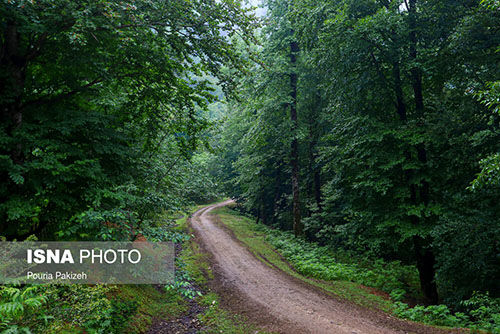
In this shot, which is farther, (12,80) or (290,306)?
(290,306)

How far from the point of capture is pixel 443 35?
360 inches

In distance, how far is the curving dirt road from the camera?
6590mm

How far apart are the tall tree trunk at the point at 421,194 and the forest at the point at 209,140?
2.6 inches

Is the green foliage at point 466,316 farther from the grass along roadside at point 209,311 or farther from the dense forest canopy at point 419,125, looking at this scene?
the grass along roadside at point 209,311

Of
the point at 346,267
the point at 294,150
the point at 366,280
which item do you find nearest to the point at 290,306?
the point at 366,280

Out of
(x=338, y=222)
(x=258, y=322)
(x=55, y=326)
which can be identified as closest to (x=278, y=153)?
(x=338, y=222)

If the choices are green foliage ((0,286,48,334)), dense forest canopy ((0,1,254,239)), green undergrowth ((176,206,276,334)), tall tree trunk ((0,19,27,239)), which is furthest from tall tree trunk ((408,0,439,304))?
tall tree trunk ((0,19,27,239))

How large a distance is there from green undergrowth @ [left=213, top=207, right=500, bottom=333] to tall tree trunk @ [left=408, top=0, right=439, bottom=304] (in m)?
0.57

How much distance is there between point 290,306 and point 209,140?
583 centimetres

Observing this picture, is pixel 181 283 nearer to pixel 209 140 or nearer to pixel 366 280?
pixel 209 140

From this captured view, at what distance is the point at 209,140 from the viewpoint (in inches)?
359

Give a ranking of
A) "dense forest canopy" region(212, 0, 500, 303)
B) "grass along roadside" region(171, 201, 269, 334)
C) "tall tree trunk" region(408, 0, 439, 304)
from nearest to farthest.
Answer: "grass along roadside" region(171, 201, 269, 334) → "dense forest canopy" region(212, 0, 500, 303) → "tall tree trunk" region(408, 0, 439, 304)

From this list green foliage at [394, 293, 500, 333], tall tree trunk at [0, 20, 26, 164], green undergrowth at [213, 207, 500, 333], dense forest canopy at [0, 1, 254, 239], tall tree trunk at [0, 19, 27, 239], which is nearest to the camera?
dense forest canopy at [0, 1, 254, 239]

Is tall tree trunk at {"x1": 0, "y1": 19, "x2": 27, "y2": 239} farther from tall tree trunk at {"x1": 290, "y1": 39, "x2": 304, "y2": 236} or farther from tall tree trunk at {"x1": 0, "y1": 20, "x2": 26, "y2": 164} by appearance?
tall tree trunk at {"x1": 290, "y1": 39, "x2": 304, "y2": 236}
